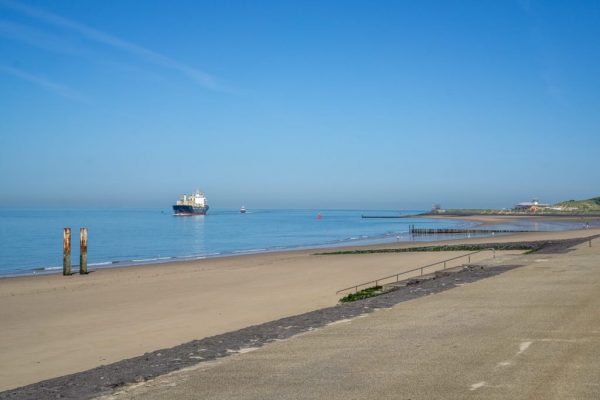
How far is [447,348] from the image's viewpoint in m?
8.57

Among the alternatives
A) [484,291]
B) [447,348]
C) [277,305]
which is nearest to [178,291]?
[277,305]

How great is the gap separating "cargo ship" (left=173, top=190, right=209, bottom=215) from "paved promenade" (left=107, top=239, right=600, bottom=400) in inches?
7142

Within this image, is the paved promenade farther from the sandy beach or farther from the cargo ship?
the cargo ship

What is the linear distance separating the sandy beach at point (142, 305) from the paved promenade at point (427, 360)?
4596mm

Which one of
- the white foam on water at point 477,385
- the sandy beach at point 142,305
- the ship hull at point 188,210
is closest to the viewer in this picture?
the white foam on water at point 477,385

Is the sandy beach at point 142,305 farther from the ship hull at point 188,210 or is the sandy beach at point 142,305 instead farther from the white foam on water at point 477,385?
the ship hull at point 188,210

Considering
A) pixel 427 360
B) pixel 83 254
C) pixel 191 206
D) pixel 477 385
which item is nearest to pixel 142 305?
pixel 427 360

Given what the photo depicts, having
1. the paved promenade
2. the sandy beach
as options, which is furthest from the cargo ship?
the paved promenade

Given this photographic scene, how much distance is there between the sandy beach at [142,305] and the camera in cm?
1285

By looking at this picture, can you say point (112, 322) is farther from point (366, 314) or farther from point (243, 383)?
point (243, 383)

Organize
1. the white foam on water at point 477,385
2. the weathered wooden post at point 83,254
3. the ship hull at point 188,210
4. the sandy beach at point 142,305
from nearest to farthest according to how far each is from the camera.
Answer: the white foam on water at point 477,385
the sandy beach at point 142,305
the weathered wooden post at point 83,254
the ship hull at point 188,210

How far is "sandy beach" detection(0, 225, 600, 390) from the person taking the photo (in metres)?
12.9

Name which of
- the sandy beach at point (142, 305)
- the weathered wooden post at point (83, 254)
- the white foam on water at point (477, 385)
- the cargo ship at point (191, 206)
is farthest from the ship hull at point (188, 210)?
the white foam on water at point (477, 385)

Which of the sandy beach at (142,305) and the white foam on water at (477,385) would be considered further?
the sandy beach at (142,305)
